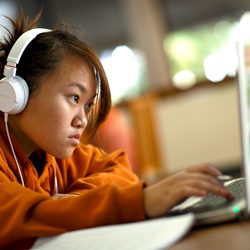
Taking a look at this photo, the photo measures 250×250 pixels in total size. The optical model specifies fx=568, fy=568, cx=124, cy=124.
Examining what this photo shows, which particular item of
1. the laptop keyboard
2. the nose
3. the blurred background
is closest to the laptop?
the laptop keyboard

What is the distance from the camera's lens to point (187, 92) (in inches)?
204

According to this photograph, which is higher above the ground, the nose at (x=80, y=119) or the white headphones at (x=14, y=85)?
the white headphones at (x=14, y=85)

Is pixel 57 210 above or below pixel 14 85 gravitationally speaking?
below

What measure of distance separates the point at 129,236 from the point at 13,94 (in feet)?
1.20

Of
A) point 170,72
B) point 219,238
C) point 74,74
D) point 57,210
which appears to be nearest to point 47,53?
point 74,74

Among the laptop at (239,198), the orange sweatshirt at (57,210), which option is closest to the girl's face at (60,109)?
the orange sweatshirt at (57,210)

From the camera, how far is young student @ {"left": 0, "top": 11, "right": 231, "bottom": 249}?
0.77 meters

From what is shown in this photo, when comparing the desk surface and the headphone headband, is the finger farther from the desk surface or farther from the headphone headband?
the headphone headband

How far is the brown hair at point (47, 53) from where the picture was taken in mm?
1037

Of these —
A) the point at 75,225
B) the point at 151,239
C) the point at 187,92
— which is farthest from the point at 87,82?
the point at 187,92

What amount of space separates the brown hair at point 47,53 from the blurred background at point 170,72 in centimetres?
311

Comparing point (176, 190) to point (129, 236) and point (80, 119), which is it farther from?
point (80, 119)

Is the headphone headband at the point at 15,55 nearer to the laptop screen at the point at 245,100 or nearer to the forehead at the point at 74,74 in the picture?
the forehead at the point at 74,74

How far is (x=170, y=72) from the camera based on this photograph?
587 cm
